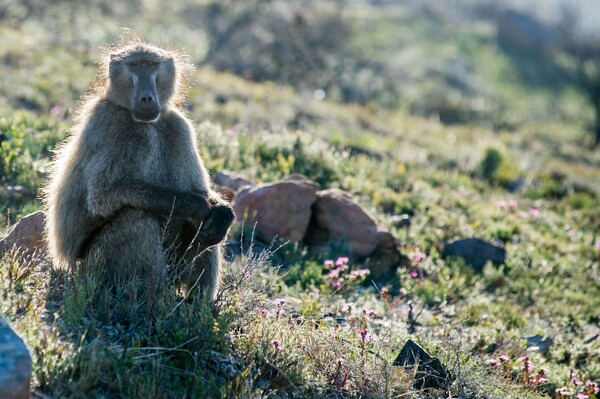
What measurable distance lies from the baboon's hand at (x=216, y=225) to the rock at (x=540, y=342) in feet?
10.5

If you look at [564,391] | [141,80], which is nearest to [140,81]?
[141,80]

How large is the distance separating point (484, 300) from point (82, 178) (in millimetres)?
4151

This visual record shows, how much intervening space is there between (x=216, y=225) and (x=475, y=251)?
4.27 m

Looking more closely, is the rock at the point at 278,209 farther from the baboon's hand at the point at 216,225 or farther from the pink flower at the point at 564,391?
the pink flower at the point at 564,391

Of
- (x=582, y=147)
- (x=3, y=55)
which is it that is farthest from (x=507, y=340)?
(x=582, y=147)

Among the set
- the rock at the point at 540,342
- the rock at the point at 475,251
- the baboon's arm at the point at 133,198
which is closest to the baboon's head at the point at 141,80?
the baboon's arm at the point at 133,198

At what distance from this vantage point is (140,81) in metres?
4.78

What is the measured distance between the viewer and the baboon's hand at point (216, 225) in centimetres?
475

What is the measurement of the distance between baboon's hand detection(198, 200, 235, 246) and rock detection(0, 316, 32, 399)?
5.02 ft

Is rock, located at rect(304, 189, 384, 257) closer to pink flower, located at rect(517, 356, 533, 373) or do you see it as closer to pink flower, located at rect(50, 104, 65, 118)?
pink flower, located at rect(517, 356, 533, 373)

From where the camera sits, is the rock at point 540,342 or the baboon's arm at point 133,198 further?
the rock at point 540,342

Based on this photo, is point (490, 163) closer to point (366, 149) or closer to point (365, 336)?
→ point (366, 149)

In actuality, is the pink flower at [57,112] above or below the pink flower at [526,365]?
below

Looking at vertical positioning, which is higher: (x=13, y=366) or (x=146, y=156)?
(x=146, y=156)
